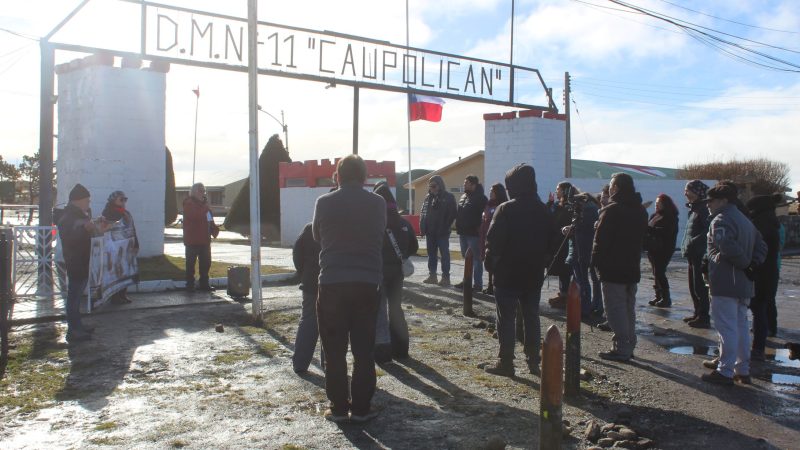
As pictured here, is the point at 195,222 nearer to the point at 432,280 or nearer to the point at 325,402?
the point at 432,280

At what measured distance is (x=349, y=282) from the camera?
493 cm

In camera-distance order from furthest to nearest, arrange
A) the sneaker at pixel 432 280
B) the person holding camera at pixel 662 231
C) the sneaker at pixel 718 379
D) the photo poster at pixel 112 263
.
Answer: the sneaker at pixel 432 280 → the person holding camera at pixel 662 231 → the photo poster at pixel 112 263 → the sneaker at pixel 718 379

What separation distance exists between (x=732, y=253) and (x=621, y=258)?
112 centimetres

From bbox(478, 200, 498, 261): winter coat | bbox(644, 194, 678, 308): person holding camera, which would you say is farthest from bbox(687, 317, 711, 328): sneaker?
bbox(478, 200, 498, 261): winter coat

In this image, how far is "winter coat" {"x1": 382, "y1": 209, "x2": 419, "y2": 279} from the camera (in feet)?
20.9

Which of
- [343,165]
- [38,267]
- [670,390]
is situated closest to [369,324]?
[343,165]

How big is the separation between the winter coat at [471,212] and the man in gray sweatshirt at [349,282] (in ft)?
21.4

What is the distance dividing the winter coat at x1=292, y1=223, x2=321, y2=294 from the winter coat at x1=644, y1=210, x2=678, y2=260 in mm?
5822

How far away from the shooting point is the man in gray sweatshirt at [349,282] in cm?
496

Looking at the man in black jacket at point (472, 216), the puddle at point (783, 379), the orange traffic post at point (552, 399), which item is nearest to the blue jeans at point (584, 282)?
the man in black jacket at point (472, 216)

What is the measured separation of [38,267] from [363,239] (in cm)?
813

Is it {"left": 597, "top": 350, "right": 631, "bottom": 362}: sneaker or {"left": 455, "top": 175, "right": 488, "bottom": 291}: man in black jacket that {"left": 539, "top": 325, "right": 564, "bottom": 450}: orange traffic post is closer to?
{"left": 597, "top": 350, "right": 631, "bottom": 362}: sneaker

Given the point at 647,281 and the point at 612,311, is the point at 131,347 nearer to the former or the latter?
the point at 612,311

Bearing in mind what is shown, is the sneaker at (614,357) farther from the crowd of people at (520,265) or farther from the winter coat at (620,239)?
the winter coat at (620,239)
